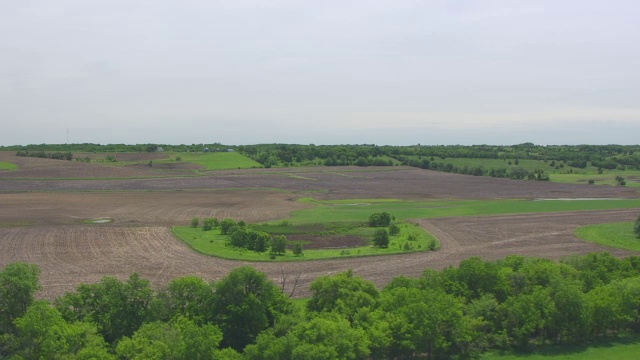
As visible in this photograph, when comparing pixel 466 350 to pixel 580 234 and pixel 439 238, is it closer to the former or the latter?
pixel 439 238

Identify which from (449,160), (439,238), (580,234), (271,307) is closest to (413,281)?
(271,307)

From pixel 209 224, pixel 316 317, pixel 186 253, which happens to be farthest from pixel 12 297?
pixel 209 224

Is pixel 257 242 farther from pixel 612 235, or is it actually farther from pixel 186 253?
pixel 612 235

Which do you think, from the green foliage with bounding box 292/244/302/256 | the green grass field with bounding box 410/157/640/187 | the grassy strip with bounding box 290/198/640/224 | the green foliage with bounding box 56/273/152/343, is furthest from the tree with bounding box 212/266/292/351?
the green grass field with bounding box 410/157/640/187

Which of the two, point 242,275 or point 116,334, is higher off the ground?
point 242,275

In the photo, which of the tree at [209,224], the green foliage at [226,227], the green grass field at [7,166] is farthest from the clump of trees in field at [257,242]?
the green grass field at [7,166]
